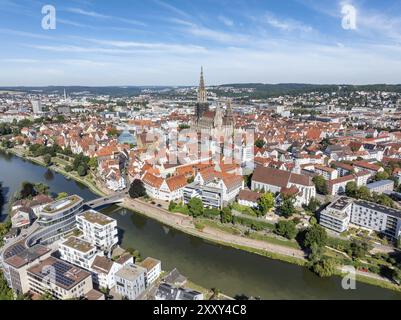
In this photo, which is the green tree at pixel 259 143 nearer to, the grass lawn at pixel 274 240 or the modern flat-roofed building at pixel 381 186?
the modern flat-roofed building at pixel 381 186

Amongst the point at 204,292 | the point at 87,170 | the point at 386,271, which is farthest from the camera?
the point at 87,170

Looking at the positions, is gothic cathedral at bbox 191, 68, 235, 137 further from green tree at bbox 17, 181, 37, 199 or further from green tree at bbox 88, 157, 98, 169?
green tree at bbox 17, 181, 37, 199

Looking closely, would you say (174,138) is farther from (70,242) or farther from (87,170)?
(70,242)

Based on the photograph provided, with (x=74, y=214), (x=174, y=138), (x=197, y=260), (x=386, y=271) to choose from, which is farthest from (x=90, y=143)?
(x=386, y=271)

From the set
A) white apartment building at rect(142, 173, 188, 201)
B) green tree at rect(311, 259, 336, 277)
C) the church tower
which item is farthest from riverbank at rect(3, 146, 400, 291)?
the church tower

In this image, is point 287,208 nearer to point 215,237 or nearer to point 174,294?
point 215,237

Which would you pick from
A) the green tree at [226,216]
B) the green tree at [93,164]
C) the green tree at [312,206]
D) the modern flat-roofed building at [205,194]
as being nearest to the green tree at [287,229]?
the green tree at [226,216]
